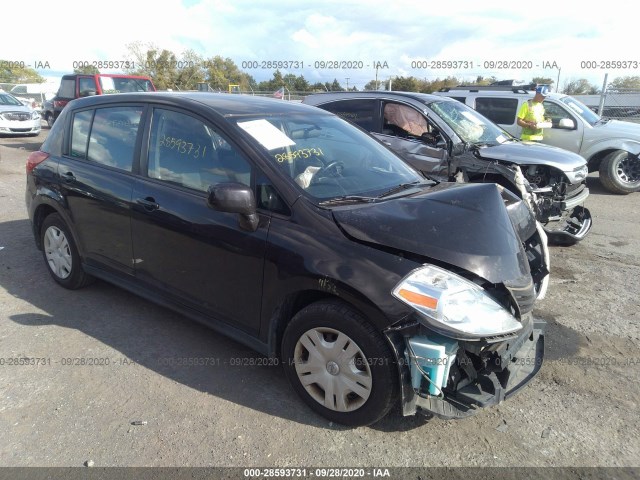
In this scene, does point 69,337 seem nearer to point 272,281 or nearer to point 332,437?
point 272,281

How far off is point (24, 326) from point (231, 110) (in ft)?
8.07

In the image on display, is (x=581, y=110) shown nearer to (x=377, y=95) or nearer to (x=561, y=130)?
(x=561, y=130)

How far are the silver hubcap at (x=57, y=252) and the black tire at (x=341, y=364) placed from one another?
2659 millimetres

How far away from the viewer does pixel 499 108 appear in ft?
32.6

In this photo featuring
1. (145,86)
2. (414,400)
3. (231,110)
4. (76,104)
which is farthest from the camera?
(145,86)

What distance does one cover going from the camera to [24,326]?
390cm

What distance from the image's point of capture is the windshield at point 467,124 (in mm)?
6668

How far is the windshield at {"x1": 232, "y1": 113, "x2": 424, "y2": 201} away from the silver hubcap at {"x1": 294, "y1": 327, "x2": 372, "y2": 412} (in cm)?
84

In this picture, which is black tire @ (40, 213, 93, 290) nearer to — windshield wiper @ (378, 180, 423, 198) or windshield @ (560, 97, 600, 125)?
windshield wiper @ (378, 180, 423, 198)

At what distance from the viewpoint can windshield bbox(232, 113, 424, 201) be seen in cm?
307

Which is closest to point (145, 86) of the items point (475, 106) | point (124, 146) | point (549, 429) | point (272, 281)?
point (475, 106)

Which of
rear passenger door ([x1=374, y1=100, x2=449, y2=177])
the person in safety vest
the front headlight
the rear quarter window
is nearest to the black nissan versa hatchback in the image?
the front headlight

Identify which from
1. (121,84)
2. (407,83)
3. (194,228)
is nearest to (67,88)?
(121,84)

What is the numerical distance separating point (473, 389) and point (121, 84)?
14681 mm
